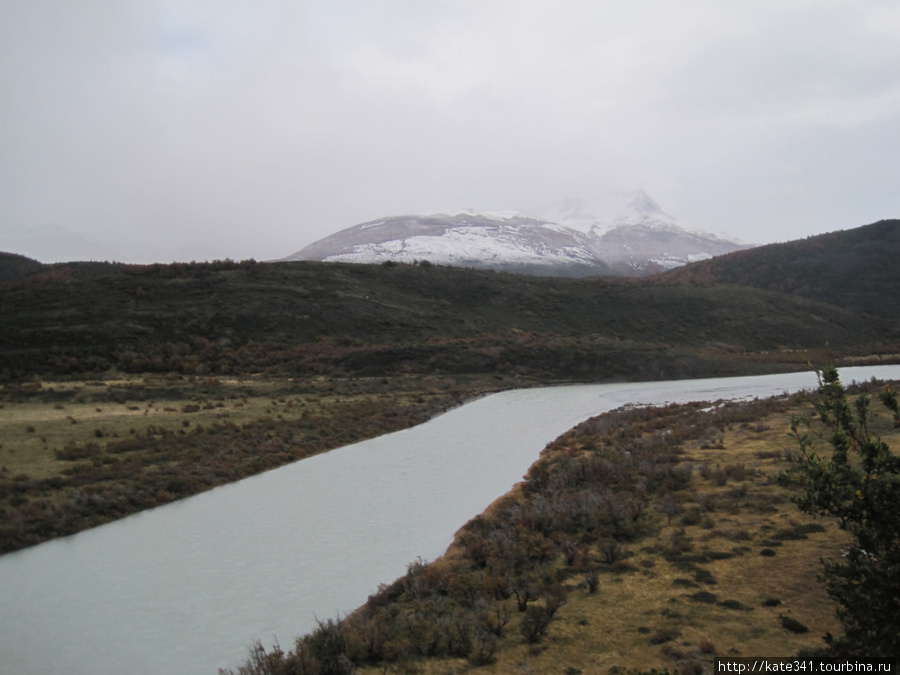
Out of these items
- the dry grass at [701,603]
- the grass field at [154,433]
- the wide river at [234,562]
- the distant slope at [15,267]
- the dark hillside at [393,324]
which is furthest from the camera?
the distant slope at [15,267]

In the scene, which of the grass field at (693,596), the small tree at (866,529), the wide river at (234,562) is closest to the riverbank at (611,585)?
the grass field at (693,596)

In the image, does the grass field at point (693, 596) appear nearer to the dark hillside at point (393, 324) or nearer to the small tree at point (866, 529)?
the small tree at point (866, 529)

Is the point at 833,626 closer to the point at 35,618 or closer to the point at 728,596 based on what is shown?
the point at 728,596

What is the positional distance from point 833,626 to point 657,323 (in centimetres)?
7114

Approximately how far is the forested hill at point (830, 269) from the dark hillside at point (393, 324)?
13.4 metres

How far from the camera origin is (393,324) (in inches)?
2539

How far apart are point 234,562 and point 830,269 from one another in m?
119

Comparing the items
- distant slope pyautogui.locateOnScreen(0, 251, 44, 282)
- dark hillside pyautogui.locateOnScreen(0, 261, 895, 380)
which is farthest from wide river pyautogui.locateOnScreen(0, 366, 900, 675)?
distant slope pyautogui.locateOnScreen(0, 251, 44, 282)

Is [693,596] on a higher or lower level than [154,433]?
lower

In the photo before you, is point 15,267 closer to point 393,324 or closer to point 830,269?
point 393,324

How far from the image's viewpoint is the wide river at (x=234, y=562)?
963 centimetres

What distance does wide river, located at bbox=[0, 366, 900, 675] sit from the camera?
963 cm

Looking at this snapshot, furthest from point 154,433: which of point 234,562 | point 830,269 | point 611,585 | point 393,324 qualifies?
point 830,269

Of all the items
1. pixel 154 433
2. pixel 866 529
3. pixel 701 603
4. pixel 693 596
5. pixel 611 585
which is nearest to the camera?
pixel 866 529
